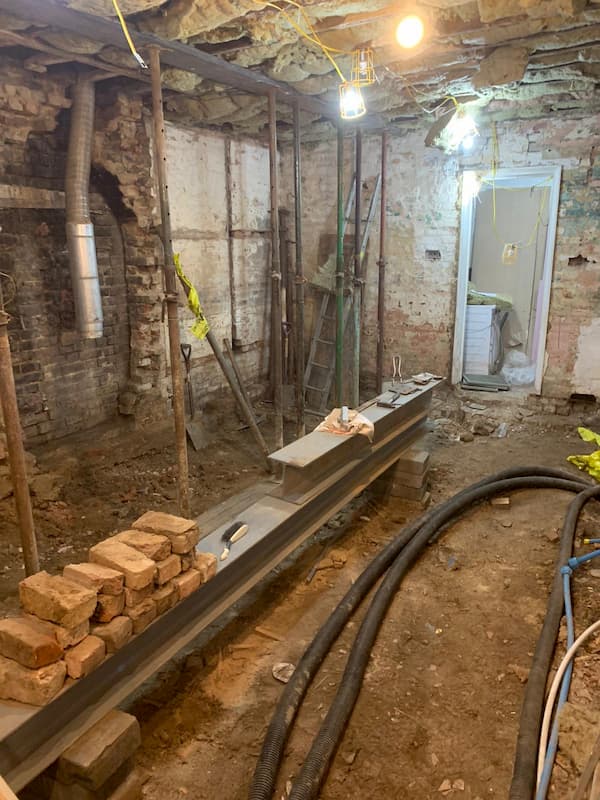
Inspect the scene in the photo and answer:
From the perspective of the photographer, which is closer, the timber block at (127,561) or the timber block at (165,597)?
the timber block at (127,561)

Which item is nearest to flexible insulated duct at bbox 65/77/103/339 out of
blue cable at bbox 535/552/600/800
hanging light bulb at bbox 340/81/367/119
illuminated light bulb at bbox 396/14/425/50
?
hanging light bulb at bbox 340/81/367/119

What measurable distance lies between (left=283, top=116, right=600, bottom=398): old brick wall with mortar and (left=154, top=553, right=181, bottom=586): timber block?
5.22 meters

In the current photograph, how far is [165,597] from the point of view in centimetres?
229

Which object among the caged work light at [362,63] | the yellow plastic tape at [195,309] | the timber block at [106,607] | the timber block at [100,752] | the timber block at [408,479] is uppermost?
the caged work light at [362,63]

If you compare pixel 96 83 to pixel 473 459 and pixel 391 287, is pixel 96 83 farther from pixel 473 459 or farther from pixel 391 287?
pixel 473 459

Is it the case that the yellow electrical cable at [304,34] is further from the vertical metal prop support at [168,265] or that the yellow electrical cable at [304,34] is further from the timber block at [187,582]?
the timber block at [187,582]

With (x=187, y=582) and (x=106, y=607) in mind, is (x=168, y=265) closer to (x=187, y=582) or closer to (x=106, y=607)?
(x=187, y=582)

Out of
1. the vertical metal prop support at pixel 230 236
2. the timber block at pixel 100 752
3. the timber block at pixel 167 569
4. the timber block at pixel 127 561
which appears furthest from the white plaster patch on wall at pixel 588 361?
the timber block at pixel 100 752

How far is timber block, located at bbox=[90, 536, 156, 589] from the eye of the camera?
2.16 metres

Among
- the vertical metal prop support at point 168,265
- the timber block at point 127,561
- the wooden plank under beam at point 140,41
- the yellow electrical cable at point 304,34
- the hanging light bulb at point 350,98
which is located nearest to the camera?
the timber block at point 127,561

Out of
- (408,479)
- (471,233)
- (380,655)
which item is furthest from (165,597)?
(471,233)

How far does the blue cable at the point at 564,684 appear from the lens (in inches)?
81.3

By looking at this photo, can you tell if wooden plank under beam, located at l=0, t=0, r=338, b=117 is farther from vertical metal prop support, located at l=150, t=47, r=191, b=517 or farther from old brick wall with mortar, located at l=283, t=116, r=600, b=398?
old brick wall with mortar, located at l=283, t=116, r=600, b=398

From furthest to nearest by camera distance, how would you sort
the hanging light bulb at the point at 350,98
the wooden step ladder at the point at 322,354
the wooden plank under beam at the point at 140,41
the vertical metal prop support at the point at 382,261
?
the wooden step ladder at the point at 322,354, the vertical metal prop support at the point at 382,261, the hanging light bulb at the point at 350,98, the wooden plank under beam at the point at 140,41
